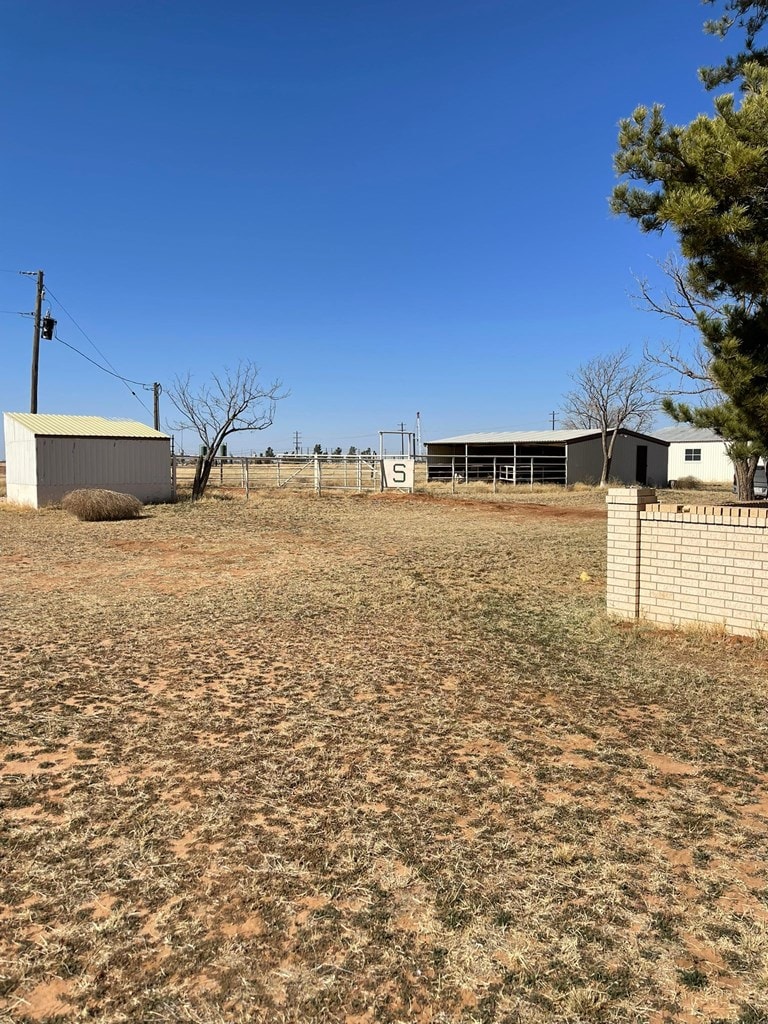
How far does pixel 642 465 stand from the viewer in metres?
38.0

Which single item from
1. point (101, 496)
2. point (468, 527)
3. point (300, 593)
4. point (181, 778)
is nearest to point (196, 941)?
point (181, 778)

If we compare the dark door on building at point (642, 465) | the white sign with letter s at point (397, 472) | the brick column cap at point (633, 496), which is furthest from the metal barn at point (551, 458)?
the brick column cap at point (633, 496)

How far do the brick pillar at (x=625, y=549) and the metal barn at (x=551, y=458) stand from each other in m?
25.4

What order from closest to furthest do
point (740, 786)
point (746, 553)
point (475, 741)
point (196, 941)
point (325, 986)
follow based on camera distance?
point (325, 986) → point (196, 941) → point (740, 786) → point (475, 741) → point (746, 553)

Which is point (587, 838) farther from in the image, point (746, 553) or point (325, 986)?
point (746, 553)

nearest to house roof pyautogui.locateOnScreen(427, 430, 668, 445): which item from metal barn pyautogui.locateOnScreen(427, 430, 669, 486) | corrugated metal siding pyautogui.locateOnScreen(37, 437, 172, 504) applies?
metal barn pyautogui.locateOnScreen(427, 430, 669, 486)

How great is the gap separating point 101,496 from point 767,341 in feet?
48.9

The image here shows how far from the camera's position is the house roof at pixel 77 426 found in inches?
784

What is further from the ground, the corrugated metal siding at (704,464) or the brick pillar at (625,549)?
the corrugated metal siding at (704,464)

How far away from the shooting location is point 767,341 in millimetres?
6254

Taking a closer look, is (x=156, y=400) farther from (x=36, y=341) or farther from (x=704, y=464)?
(x=704, y=464)

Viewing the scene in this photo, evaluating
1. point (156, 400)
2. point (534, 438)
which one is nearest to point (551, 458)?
point (534, 438)

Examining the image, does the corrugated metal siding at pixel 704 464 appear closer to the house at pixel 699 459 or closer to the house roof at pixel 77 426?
the house at pixel 699 459

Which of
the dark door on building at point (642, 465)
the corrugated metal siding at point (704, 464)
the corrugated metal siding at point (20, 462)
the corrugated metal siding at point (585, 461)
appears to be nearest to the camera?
the corrugated metal siding at point (20, 462)
